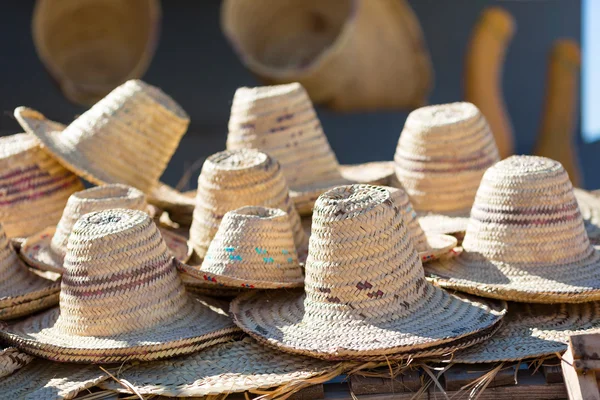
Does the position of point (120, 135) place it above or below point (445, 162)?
above

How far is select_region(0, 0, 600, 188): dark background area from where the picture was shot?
484cm

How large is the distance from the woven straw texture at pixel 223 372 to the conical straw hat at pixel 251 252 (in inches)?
7.0

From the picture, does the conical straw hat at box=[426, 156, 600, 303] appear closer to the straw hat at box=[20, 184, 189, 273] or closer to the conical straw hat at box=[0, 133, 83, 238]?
the straw hat at box=[20, 184, 189, 273]

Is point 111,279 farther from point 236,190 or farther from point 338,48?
point 338,48

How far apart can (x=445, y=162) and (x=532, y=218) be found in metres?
0.54

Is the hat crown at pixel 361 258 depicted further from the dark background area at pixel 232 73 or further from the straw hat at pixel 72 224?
the dark background area at pixel 232 73

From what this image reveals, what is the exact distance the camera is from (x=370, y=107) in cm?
477

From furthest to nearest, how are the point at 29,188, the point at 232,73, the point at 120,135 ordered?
1. the point at 232,73
2. the point at 120,135
3. the point at 29,188

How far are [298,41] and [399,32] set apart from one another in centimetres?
56

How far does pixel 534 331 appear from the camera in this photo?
7.40 ft

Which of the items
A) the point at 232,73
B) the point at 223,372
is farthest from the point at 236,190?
the point at 232,73

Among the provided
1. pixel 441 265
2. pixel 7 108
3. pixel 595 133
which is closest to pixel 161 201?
pixel 441 265

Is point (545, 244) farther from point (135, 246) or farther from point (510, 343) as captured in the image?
point (135, 246)

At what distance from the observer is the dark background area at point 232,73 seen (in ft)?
15.9
